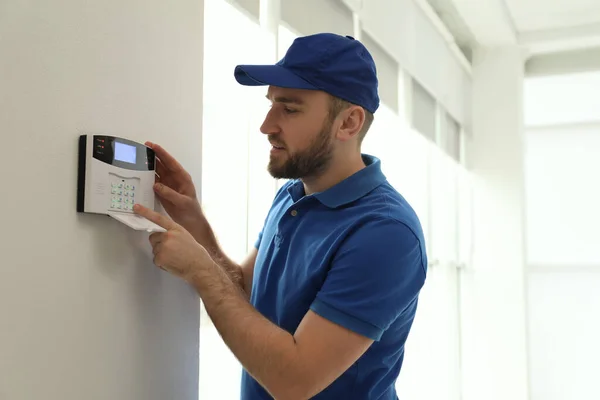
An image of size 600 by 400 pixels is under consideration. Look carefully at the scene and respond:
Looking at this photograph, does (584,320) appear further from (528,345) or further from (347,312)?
(347,312)

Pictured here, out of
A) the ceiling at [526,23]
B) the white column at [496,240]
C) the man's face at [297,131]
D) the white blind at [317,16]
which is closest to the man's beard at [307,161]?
the man's face at [297,131]

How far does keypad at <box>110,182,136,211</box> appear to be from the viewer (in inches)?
44.8

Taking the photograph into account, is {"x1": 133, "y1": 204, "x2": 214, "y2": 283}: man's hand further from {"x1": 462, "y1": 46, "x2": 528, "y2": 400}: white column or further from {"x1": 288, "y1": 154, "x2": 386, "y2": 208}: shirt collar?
{"x1": 462, "y1": 46, "x2": 528, "y2": 400}: white column

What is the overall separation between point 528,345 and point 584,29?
2.43 meters

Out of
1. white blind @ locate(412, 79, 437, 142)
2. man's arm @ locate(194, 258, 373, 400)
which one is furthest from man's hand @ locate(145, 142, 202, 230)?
white blind @ locate(412, 79, 437, 142)

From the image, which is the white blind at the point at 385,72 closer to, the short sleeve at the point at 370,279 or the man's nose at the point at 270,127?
the man's nose at the point at 270,127

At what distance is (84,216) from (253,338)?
0.38m

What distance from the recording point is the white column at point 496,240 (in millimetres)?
4746

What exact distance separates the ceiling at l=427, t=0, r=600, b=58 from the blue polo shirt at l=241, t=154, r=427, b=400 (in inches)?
119

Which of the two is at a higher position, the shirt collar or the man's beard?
the man's beard

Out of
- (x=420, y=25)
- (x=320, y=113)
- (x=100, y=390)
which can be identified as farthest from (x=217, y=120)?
(x=420, y=25)

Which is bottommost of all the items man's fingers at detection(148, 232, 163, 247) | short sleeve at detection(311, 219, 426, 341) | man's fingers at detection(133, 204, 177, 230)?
short sleeve at detection(311, 219, 426, 341)

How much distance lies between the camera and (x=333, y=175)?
1457mm

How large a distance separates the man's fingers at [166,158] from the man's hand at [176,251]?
0.48ft
